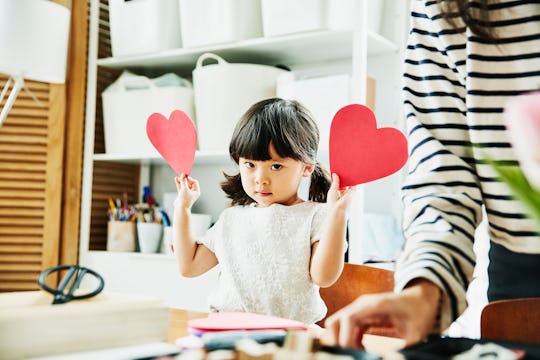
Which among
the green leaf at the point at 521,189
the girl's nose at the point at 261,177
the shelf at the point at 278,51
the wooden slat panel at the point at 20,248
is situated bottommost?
the wooden slat panel at the point at 20,248

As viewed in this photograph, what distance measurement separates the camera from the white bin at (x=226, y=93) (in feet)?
6.72

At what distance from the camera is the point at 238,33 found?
2.09 meters

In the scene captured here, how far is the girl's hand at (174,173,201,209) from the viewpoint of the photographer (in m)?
1.15

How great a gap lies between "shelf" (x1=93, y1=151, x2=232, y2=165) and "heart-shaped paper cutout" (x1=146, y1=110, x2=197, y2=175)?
0.94 metres

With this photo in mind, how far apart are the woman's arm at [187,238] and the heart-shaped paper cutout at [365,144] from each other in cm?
33

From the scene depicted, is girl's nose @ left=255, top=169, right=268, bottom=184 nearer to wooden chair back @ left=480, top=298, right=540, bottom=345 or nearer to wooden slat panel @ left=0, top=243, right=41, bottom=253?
wooden chair back @ left=480, top=298, right=540, bottom=345

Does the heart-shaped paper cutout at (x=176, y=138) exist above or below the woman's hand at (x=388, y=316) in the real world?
above

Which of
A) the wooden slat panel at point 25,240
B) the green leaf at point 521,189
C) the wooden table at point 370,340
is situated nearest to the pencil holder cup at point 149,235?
the wooden slat panel at point 25,240

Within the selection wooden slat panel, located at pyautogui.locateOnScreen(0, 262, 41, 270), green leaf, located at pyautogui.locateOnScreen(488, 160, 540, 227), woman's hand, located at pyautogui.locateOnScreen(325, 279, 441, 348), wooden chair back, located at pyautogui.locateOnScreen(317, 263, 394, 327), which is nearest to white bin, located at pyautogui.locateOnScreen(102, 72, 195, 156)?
wooden slat panel, located at pyautogui.locateOnScreen(0, 262, 41, 270)

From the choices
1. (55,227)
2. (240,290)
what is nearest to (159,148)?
(240,290)

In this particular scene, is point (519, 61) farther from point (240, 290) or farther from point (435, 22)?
point (240, 290)

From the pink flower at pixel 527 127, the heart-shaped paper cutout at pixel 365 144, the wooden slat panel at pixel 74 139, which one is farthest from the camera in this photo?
the wooden slat panel at pixel 74 139

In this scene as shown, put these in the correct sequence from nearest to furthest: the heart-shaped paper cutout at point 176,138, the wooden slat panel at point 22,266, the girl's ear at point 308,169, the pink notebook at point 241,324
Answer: the pink notebook at point 241,324, the heart-shaped paper cutout at point 176,138, the girl's ear at point 308,169, the wooden slat panel at point 22,266

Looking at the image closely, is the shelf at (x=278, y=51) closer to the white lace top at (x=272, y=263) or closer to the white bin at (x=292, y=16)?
the white bin at (x=292, y=16)
